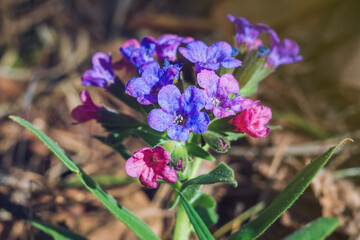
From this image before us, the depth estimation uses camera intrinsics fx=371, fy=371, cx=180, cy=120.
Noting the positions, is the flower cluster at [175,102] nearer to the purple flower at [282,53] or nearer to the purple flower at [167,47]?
the purple flower at [167,47]

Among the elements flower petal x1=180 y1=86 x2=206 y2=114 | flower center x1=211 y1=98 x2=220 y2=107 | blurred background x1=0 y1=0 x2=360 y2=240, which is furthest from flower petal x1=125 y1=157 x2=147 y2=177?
blurred background x1=0 y1=0 x2=360 y2=240

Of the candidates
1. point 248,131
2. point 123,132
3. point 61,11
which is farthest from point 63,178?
point 61,11

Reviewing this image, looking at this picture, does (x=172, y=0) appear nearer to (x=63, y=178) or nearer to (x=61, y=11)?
(x=61, y=11)

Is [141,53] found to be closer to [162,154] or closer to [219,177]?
[162,154]

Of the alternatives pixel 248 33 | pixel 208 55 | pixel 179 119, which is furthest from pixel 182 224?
Result: pixel 248 33

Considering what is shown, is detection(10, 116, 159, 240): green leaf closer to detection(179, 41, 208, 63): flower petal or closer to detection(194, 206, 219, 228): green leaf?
detection(194, 206, 219, 228): green leaf

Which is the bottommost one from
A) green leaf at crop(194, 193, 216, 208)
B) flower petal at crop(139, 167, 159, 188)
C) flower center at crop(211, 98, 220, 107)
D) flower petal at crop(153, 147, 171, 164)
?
green leaf at crop(194, 193, 216, 208)
